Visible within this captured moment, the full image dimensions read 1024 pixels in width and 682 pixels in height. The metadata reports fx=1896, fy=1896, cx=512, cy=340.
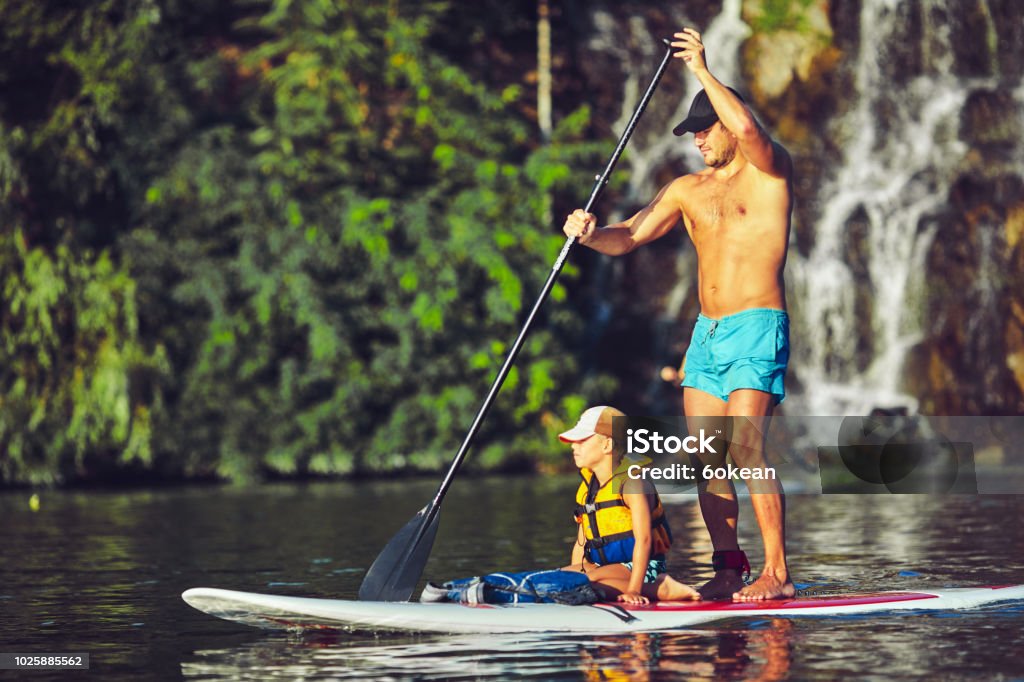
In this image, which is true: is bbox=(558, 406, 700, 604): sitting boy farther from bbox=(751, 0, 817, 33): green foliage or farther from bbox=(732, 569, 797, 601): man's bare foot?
bbox=(751, 0, 817, 33): green foliage

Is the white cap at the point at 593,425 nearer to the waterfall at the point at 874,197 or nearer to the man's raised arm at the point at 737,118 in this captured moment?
the man's raised arm at the point at 737,118

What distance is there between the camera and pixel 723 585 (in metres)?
10.0

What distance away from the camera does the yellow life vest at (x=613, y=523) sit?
32.1 feet

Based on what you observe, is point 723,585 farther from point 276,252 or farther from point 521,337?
point 276,252

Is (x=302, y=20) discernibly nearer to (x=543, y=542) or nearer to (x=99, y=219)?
(x=99, y=219)

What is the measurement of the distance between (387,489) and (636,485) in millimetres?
12923

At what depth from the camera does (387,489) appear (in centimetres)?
2233

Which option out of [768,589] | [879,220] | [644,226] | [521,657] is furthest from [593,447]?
[879,220]

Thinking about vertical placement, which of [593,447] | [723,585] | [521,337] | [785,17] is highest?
[785,17]

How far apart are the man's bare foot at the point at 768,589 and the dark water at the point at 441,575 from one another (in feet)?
0.90

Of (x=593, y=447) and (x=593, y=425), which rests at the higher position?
(x=593, y=425)

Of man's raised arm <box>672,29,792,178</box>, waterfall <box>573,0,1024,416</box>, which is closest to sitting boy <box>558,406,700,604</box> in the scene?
man's raised arm <box>672,29,792,178</box>

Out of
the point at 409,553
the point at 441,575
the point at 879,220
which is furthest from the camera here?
the point at 879,220

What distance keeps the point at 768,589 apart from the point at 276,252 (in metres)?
16.4
